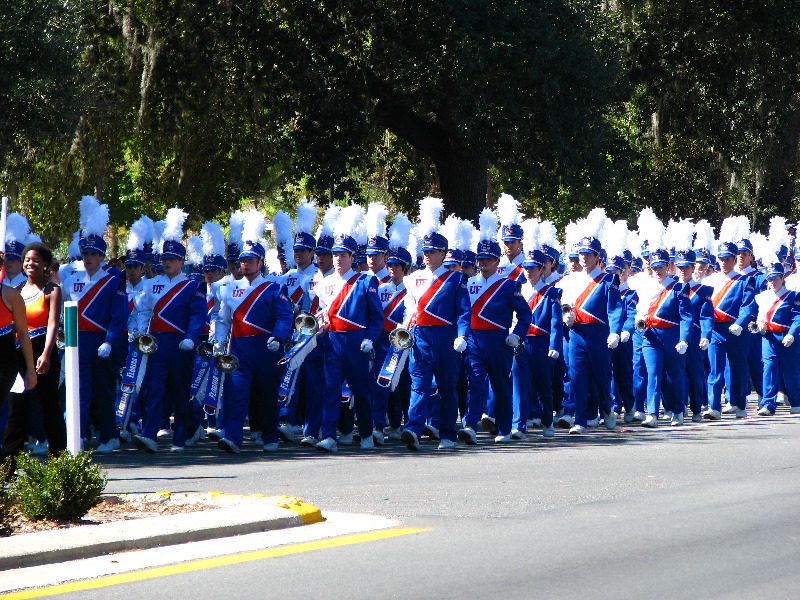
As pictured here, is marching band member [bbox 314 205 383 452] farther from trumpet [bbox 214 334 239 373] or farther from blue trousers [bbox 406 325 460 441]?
trumpet [bbox 214 334 239 373]

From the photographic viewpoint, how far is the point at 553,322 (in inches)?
544

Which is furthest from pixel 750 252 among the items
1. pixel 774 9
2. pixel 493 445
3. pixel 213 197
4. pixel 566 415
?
pixel 213 197

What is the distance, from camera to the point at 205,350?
40.9 feet

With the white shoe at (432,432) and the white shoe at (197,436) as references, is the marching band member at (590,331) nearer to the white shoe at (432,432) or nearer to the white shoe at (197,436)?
the white shoe at (432,432)

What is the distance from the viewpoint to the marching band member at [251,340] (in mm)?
12234

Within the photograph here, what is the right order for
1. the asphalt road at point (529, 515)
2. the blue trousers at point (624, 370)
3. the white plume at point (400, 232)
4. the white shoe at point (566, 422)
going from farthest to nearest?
1. the blue trousers at point (624, 370)
2. the white shoe at point (566, 422)
3. the white plume at point (400, 232)
4. the asphalt road at point (529, 515)

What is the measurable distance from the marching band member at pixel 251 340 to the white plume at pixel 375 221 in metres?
1.50

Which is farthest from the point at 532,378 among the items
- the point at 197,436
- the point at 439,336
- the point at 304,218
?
the point at 197,436

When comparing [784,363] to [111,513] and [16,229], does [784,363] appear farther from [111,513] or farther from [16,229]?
[111,513]

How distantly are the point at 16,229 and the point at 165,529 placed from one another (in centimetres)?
699

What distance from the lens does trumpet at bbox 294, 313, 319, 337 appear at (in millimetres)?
12234

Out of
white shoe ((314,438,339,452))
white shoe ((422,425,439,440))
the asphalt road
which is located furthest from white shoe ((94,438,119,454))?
white shoe ((422,425,439,440))

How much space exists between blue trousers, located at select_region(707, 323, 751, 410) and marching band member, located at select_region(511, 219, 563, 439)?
98.2 inches

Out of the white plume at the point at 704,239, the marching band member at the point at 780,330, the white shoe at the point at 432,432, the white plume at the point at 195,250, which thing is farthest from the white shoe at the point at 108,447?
the white plume at the point at 704,239
